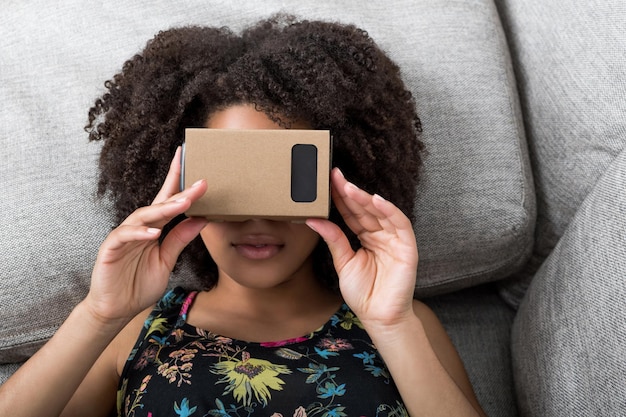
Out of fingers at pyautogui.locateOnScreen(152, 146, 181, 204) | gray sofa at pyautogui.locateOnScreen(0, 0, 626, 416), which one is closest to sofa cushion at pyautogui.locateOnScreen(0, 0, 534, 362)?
gray sofa at pyautogui.locateOnScreen(0, 0, 626, 416)

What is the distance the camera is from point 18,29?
1.27m

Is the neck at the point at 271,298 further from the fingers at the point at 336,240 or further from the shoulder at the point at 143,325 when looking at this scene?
the fingers at the point at 336,240

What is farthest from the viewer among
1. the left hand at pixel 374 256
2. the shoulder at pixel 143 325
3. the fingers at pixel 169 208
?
the shoulder at pixel 143 325

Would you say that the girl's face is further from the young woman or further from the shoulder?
the shoulder

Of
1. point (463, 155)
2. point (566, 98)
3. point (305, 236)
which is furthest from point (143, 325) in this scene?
point (566, 98)

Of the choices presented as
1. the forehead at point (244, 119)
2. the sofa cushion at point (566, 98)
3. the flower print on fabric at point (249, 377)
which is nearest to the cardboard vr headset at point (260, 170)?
the forehead at point (244, 119)

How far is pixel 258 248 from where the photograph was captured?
3.23ft

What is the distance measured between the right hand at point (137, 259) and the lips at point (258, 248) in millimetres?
74

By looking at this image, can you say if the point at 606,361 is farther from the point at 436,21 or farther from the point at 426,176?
the point at 436,21

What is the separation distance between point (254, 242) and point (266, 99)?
0.20 m

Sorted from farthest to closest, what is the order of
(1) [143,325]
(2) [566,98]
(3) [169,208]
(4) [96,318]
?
(2) [566,98], (1) [143,325], (4) [96,318], (3) [169,208]

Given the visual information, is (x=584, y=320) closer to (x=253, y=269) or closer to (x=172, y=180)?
(x=253, y=269)

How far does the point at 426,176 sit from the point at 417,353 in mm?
381

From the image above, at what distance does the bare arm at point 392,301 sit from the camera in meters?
0.93
